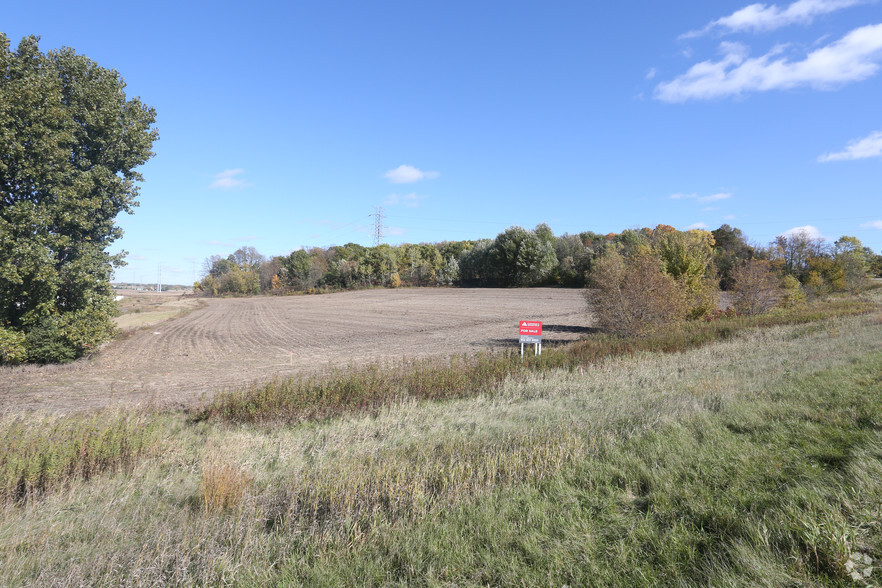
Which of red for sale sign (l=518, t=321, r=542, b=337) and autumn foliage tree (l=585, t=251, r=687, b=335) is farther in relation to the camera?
autumn foliage tree (l=585, t=251, r=687, b=335)

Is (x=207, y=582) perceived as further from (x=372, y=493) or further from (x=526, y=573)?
(x=526, y=573)

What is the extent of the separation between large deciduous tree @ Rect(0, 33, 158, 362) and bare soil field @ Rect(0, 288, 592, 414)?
254 centimetres

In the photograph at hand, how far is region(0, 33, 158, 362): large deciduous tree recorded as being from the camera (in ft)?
52.9

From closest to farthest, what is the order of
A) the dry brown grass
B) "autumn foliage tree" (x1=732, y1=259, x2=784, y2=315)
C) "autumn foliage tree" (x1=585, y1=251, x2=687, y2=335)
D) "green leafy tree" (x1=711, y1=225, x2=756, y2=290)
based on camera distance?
1. the dry brown grass
2. "autumn foliage tree" (x1=585, y1=251, x2=687, y2=335)
3. "autumn foliage tree" (x1=732, y1=259, x2=784, y2=315)
4. "green leafy tree" (x1=711, y1=225, x2=756, y2=290)

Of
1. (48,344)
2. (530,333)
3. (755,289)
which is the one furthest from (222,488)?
(755,289)

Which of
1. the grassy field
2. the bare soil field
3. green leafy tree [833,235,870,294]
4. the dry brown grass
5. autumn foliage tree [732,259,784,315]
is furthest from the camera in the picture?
green leafy tree [833,235,870,294]

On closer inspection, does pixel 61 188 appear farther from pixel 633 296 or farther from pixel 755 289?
pixel 755 289

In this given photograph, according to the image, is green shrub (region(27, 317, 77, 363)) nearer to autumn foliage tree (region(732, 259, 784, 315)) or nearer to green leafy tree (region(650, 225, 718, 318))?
green leafy tree (region(650, 225, 718, 318))

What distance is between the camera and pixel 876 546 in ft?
9.82

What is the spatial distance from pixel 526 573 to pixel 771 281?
37155mm

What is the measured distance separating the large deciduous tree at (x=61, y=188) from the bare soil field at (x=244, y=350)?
2535mm

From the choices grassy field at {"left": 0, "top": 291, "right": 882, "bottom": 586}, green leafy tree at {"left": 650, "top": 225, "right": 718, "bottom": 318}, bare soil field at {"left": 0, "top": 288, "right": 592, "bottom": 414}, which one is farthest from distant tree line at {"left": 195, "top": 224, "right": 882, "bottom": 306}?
grassy field at {"left": 0, "top": 291, "right": 882, "bottom": 586}

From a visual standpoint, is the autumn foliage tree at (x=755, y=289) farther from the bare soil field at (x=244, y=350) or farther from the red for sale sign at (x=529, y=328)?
the red for sale sign at (x=529, y=328)

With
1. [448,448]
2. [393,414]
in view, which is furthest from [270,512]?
[393,414]
